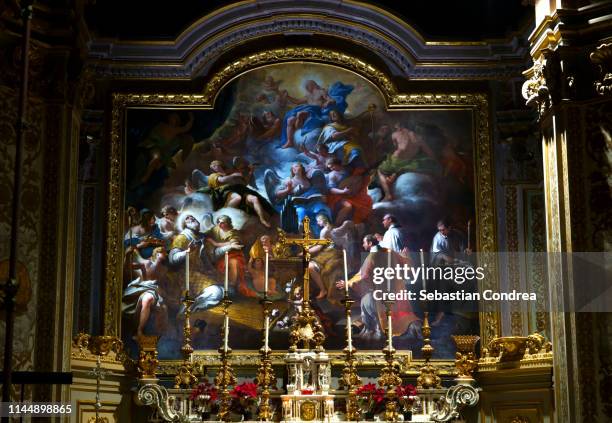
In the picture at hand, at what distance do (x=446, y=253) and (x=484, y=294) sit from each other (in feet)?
2.14

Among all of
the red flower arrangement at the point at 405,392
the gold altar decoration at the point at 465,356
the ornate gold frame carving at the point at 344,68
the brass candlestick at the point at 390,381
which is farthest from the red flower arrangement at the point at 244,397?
the gold altar decoration at the point at 465,356

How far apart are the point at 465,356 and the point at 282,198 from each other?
2938mm

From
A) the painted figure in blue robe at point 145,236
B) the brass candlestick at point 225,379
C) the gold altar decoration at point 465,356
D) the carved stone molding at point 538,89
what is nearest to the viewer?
the carved stone molding at point 538,89

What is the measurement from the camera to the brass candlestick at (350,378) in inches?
396

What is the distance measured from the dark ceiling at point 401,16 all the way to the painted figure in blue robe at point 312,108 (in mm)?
1201

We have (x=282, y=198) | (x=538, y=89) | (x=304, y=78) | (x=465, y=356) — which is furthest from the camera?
(x=304, y=78)

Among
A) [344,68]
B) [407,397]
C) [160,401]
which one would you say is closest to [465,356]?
[407,397]

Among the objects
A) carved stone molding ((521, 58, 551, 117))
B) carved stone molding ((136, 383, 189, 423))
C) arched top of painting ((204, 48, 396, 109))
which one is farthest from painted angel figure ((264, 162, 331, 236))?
carved stone molding ((521, 58, 551, 117))

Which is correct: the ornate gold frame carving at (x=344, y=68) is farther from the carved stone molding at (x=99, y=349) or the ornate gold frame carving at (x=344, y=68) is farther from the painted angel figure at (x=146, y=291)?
the carved stone molding at (x=99, y=349)

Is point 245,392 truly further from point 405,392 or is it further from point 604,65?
point 604,65

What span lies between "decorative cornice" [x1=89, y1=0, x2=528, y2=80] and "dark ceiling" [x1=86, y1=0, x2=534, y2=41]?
133mm

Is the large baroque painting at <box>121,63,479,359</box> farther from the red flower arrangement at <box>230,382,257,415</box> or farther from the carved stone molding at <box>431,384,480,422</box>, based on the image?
the red flower arrangement at <box>230,382,257,415</box>

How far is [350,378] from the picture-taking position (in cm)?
1015

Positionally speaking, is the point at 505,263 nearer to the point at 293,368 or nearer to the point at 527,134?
the point at 527,134
